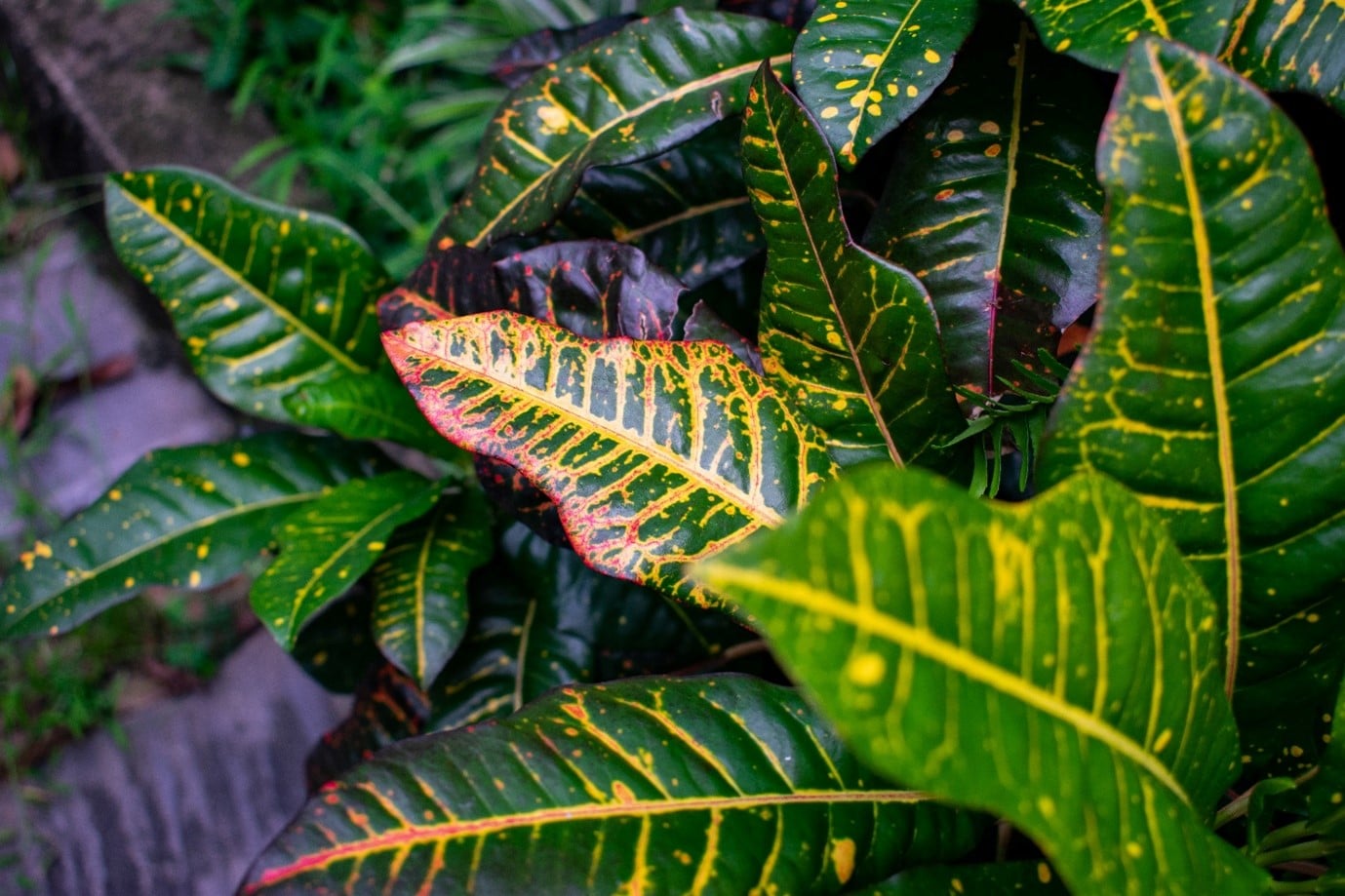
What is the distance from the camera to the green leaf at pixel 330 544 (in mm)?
862

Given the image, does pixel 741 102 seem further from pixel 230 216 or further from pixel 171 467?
pixel 171 467

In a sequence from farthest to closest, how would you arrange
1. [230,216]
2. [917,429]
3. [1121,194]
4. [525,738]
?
[230,216] < [917,429] < [525,738] < [1121,194]

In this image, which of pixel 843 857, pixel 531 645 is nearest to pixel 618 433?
pixel 843 857

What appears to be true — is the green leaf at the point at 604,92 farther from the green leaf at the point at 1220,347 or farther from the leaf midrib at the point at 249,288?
the green leaf at the point at 1220,347

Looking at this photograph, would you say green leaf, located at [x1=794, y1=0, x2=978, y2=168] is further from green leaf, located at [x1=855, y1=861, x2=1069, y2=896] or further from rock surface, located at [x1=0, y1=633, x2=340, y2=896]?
rock surface, located at [x1=0, y1=633, x2=340, y2=896]

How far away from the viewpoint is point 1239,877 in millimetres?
487

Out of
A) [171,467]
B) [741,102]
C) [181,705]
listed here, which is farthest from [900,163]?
[181,705]

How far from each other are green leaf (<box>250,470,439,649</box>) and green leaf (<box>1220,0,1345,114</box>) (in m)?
0.79

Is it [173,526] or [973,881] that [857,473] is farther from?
[173,526]

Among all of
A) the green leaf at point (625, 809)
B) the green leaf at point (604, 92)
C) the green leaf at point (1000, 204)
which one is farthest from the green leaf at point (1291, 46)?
the green leaf at point (625, 809)

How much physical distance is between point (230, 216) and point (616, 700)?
0.71 m

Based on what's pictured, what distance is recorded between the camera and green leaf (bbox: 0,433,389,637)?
3.28 ft

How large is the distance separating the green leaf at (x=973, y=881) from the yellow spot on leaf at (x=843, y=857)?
0.5 inches

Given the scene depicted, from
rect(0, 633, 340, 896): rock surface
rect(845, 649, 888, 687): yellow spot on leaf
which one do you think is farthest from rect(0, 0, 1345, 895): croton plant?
rect(0, 633, 340, 896): rock surface
